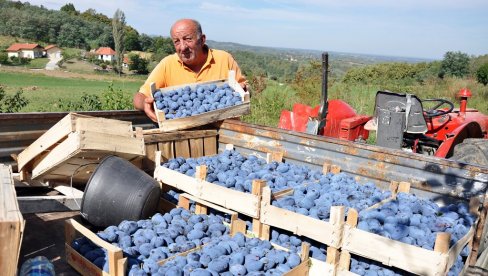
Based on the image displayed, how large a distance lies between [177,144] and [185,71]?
1.07 meters

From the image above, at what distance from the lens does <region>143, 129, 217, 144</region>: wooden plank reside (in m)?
→ 4.40

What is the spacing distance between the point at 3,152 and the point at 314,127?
344cm

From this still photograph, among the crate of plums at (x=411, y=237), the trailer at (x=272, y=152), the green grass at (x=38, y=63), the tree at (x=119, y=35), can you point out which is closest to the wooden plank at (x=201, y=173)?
the trailer at (x=272, y=152)

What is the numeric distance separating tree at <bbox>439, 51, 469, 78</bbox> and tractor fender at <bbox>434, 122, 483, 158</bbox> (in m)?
35.7

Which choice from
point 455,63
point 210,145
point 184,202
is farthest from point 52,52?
point 184,202

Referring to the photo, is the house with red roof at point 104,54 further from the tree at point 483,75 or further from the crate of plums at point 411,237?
the crate of plums at point 411,237

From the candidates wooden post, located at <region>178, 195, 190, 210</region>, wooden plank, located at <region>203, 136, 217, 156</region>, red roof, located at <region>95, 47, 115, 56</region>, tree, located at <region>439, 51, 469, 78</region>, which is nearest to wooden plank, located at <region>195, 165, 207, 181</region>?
wooden post, located at <region>178, 195, 190, 210</region>

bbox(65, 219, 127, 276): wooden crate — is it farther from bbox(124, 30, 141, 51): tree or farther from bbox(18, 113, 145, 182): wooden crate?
bbox(124, 30, 141, 51): tree

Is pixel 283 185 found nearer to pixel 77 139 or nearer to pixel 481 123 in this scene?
pixel 77 139

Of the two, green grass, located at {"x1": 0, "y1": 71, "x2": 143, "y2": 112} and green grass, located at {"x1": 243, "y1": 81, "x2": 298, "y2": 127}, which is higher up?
green grass, located at {"x1": 243, "y1": 81, "x2": 298, "y2": 127}

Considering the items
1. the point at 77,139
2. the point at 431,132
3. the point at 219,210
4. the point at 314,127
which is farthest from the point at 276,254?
the point at 431,132

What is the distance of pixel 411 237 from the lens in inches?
113

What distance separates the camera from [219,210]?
372cm

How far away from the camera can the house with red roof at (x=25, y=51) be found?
260 feet
